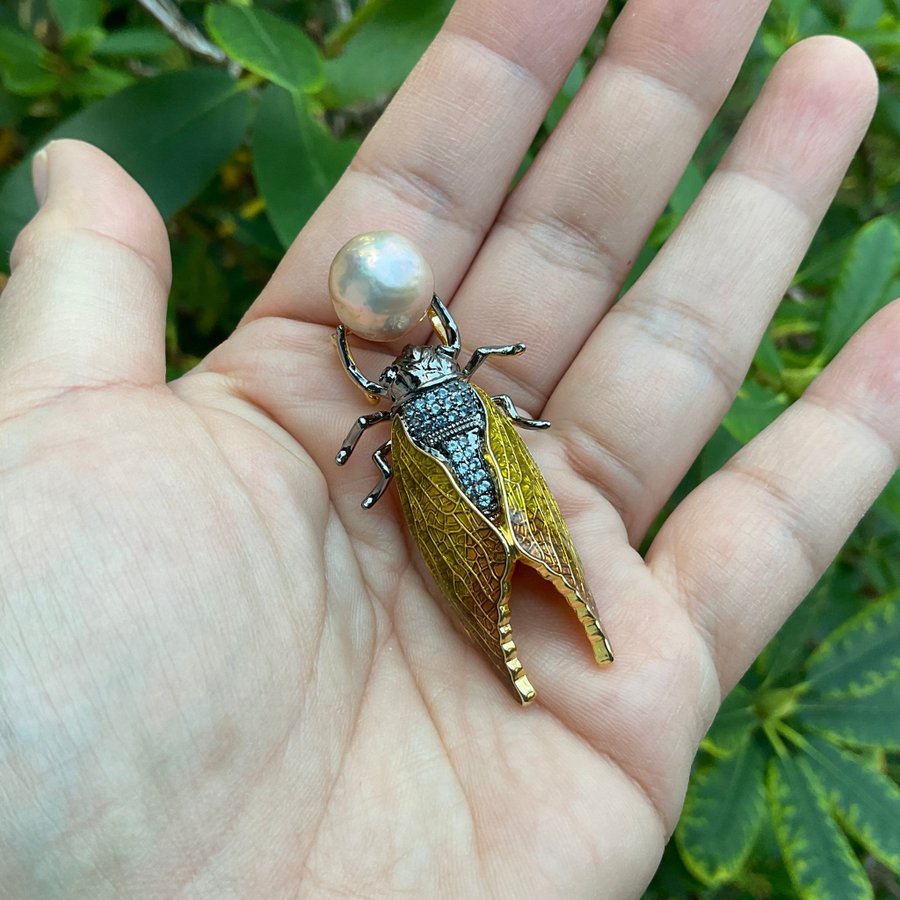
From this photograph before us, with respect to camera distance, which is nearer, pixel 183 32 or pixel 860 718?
pixel 860 718

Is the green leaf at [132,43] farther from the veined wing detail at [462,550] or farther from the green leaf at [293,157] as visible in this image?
the veined wing detail at [462,550]

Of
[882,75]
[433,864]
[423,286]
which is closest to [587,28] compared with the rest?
[423,286]

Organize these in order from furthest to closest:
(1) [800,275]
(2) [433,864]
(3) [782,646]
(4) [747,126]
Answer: (1) [800,275] → (3) [782,646] → (4) [747,126] → (2) [433,864]

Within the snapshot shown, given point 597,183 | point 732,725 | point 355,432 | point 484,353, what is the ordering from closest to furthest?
point 355,432 < point 484,353 < point 597,183 < point 732,725

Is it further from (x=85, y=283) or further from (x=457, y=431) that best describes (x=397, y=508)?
(x=85, y=283)

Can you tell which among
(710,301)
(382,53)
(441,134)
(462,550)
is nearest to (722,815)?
(462,550)

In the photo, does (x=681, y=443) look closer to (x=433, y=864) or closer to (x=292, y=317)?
(x=292, y=317)

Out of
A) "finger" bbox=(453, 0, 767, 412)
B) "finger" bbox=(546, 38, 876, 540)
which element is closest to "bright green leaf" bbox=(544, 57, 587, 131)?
"finger" bbox=(453, 0, 767, 412)
